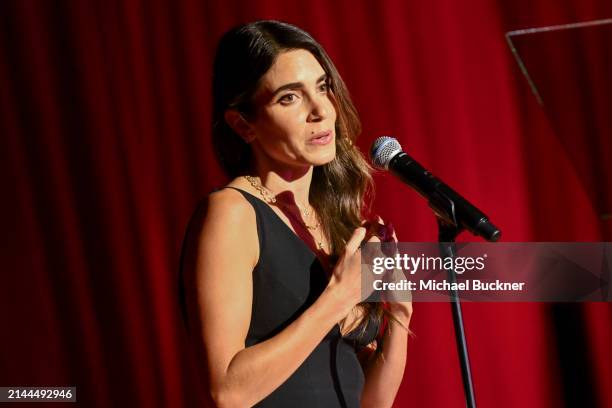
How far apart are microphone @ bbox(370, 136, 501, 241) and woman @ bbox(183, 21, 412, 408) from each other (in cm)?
12

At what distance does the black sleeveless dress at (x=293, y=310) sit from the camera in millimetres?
1266

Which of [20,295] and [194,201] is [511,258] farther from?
[20,295]

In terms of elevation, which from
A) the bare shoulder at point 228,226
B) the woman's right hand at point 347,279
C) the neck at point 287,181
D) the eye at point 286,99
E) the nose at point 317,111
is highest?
the eye at point 286,99

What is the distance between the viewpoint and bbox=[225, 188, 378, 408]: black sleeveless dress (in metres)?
1.27

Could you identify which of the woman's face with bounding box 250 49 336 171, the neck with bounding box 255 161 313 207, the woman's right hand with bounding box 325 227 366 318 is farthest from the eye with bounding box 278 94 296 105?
the woman's right hand with bounding box 325 227 366 318

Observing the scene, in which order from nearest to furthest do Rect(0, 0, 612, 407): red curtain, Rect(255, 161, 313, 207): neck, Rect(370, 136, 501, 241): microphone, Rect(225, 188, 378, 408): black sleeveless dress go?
Rect(370, 136, 501, 241): microphone, Rect(225, 188, 378, 408): black sleeveless dress, Rect(255, 161, 313, 207): neck, Rect(0, 0, 612, 407): red curtain

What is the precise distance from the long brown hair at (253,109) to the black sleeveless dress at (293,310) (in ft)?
0.24

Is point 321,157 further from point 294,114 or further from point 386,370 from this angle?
point 386,370

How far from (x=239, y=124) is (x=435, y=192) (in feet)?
1.37

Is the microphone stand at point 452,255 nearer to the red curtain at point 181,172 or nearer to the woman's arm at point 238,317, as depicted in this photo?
the woman's arm at point 238,317

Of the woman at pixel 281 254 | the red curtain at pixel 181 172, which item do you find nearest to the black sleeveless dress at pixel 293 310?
the woman at pixel 281 254

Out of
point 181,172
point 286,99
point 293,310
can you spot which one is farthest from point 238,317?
point 181,172

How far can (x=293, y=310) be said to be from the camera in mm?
1278

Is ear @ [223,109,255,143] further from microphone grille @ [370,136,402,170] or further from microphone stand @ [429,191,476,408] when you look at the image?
microphone stand @ [429,191,476,408]
